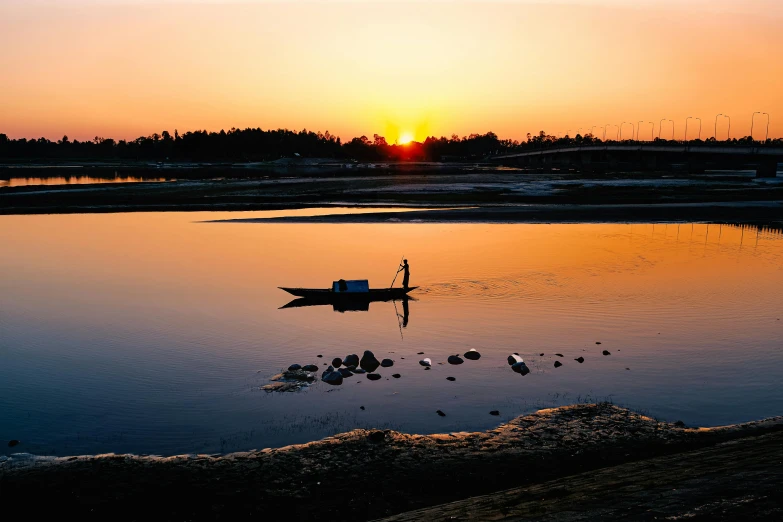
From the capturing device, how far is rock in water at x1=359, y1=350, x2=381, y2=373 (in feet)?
76.2

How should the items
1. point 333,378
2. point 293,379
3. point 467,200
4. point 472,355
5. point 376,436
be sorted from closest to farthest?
1. point 376,436
2. point 333,378
3. point 293,379
4. point 472,355
5. point 467,200

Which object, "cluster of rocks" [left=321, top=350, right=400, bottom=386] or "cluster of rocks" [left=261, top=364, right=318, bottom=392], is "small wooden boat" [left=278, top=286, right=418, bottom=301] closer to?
"cluster of rocks" [left=321, top=350, right=400, bottom=386]

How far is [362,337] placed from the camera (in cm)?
2777

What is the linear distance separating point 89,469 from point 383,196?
302 ft

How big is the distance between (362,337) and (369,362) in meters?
4.32

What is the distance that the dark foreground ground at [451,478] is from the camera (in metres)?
12.3

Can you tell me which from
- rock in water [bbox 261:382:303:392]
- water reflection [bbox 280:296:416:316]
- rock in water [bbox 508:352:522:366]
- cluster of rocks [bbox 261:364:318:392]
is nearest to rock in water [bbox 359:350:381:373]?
cluster of rocks [bbox 261:364:318:392]

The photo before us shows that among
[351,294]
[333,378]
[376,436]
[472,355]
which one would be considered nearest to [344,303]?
[351,294]

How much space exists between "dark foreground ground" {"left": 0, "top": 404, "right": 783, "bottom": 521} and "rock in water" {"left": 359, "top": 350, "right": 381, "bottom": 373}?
18.4ft

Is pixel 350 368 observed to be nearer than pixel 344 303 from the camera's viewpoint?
Yes

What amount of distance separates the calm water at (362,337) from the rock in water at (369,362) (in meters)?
1.00

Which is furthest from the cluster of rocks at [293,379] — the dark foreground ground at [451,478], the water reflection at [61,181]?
the water reflection at [61,181]

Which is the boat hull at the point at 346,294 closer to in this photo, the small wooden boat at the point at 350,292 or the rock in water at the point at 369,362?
the small wooden boat at the point at 350,292

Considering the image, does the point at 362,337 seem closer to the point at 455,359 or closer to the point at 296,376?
the point at 455,359
